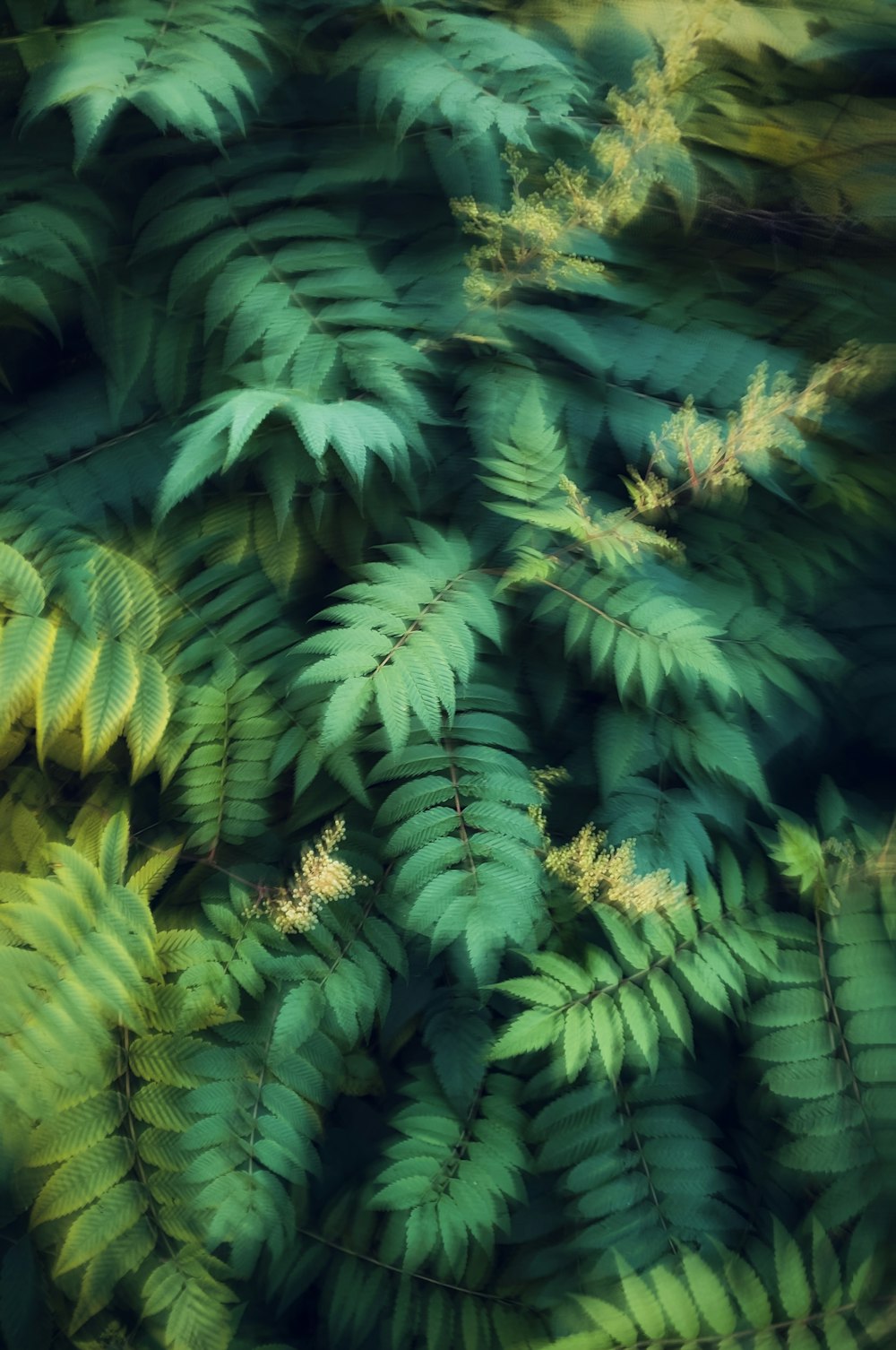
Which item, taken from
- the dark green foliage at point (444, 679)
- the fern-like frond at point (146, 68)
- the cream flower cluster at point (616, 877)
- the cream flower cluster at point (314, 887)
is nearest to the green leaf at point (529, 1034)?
the dark green foliage at point (444, 679)

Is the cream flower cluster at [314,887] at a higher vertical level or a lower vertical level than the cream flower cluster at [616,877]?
higher

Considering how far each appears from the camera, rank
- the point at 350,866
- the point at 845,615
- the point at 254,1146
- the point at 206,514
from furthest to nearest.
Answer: the point at 845,615, the point at 206,514, the point at 350,866, the point at 254,1146

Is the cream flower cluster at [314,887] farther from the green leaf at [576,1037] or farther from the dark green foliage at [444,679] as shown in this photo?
the green leaf at [576,1037]

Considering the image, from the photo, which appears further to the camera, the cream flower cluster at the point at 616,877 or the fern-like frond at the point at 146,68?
the cream flower cluster at the point at 616,877

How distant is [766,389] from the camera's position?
6.49 ft

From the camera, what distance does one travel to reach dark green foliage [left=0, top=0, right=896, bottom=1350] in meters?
1.62

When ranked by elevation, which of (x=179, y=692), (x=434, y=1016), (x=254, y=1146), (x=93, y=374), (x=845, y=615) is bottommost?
(x=434, y=1016)

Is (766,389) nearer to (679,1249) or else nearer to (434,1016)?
(434,1016)

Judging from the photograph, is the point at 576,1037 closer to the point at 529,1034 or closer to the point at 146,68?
the point at 529,1034

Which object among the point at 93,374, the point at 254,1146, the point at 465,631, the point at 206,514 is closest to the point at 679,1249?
the point at 254,1146

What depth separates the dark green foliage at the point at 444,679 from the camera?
1.62 m

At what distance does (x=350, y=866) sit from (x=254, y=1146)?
0.53 meters

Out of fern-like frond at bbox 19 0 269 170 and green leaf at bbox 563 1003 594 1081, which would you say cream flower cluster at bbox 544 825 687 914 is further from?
fern-like frond at bbox 19 0 269 170

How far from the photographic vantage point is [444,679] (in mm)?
1552
